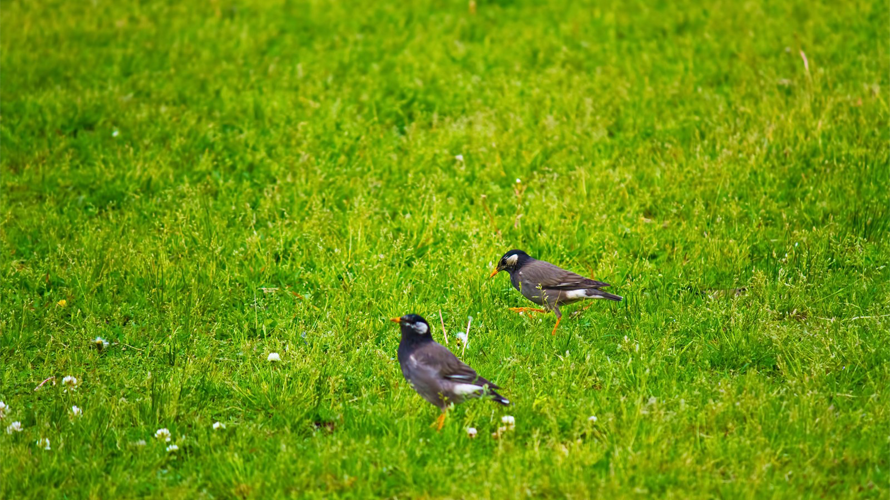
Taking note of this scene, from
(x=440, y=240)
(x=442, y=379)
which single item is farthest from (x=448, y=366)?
(x=440, y=240)

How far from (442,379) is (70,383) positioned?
3038 millimetres

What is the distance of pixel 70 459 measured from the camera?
18.0 feet

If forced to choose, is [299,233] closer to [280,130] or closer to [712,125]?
[280,130]

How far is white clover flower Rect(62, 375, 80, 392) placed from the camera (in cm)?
625

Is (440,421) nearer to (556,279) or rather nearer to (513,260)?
(556,279)

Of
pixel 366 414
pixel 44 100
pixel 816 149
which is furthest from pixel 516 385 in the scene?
pixel 44 100

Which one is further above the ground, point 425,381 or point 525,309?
point 425,381

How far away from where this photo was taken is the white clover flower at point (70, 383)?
20.5 feet

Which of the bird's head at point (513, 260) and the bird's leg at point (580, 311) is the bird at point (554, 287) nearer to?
the bird's head at point (513, 260)

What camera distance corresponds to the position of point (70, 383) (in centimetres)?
636

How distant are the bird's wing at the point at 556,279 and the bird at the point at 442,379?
161cm

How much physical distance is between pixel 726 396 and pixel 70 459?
4.70 m

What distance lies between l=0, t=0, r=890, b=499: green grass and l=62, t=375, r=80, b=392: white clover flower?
10cm

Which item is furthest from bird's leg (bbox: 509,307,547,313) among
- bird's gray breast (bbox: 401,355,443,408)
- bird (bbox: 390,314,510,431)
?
bird's gray breast (bbox: 401,355,443,408)
